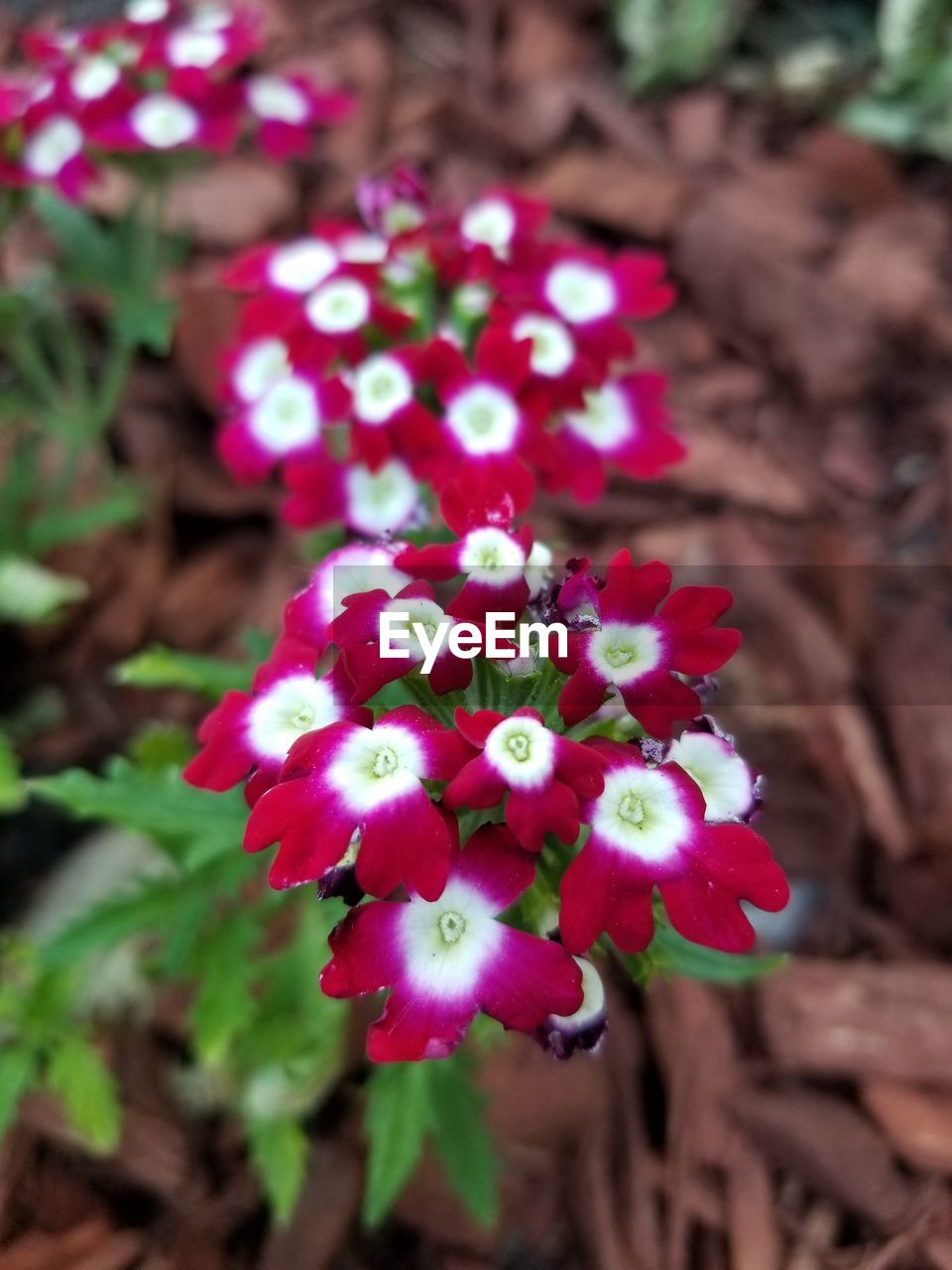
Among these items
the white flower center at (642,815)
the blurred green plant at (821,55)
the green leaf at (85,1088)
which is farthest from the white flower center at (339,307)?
the blurred green plant at (821,55)

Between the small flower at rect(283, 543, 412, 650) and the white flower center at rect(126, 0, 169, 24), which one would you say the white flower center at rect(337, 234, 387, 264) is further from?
the small flower at rect(283, 543, 412, 650)

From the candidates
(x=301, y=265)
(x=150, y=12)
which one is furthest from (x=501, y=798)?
(x=150, y=12)

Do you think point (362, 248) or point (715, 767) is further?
point (362, 248)

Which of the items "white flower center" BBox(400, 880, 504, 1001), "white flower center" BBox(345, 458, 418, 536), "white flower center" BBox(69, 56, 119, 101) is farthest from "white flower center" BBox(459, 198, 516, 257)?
"white flower center" BBox(400, 880, 504, 1001)

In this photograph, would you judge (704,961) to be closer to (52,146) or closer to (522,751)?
(522,751)

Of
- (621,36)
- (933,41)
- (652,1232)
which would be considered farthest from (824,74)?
(652,1232)
